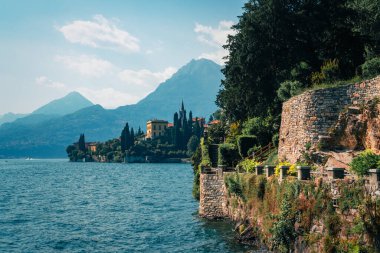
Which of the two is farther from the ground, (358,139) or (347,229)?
(358,139)

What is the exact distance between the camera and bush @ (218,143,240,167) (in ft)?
137

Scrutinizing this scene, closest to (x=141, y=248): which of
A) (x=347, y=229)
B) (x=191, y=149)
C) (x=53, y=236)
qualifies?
(x=53, y=236)

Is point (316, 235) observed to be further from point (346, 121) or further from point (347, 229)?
point (346, 121)

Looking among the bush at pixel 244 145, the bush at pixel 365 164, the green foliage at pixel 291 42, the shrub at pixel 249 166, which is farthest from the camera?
the bush at pixel 244 145

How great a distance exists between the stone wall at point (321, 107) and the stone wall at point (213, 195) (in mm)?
7398

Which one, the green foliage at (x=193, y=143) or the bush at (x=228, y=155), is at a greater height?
the green foliage at (x=193, y=143)

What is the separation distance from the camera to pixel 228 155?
42.2m

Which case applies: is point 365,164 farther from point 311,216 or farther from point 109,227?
point 109,227

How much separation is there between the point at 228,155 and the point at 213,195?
8881mm

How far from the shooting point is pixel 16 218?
128 ft

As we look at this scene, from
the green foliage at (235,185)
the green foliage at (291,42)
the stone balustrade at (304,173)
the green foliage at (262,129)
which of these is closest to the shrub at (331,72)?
the green foliage at (291,42)

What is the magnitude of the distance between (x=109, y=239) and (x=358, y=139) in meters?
18.6

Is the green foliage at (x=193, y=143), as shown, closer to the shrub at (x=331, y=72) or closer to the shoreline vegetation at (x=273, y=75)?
the shoreline vegetation at (x=273, y=75)

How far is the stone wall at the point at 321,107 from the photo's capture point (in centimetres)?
2550
